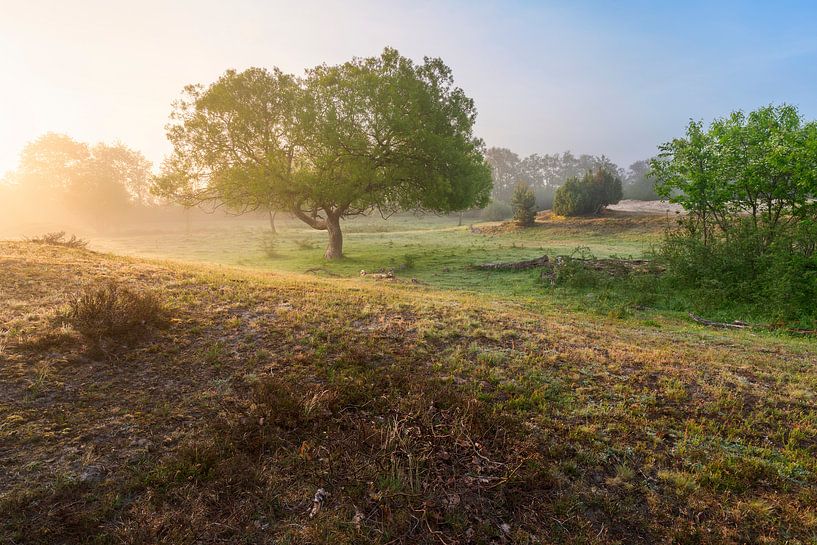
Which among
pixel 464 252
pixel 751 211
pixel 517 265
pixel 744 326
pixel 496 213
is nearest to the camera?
pixel 744 326

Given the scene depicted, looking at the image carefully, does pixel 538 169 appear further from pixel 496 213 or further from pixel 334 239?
pixel 334 239

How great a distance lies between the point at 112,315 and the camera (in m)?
5.96

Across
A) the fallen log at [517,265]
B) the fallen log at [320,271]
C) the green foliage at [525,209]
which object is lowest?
the fallen log at [320,271]

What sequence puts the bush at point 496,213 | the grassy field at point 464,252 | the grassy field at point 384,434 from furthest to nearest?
1. the bush at point 496,213
2. the grassy field at point 464,252
3. the grassy field at point 384,434

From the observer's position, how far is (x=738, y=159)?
1359 cm

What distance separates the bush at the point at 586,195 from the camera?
43406mm

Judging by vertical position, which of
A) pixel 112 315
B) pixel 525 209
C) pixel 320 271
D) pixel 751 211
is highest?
pixel 525 209

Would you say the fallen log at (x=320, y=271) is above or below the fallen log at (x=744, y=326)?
above

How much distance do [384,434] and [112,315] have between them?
4.96 metres

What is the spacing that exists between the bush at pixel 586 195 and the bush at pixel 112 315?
44304mm

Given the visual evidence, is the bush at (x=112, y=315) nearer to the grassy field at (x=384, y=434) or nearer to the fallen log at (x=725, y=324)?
the grassy field at (x=384, y=434)

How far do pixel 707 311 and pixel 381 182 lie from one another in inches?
648

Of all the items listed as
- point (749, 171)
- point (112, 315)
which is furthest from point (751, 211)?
point (112, 315)

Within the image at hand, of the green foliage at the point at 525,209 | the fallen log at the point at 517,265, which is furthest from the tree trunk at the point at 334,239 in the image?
the green foliage at the point at 525,209
